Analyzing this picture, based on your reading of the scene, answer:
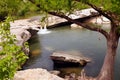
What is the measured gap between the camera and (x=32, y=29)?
31.2 m

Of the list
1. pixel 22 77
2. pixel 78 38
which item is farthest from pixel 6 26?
pixel 78 38

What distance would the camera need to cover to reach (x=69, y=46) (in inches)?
1071

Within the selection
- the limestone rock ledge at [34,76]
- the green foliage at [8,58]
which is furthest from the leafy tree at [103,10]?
the green foliage at [8,58]

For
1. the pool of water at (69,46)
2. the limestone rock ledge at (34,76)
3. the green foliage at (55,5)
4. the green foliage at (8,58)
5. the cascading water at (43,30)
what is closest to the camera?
the green foliage at (8,58)

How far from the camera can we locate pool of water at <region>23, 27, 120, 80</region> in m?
21.8

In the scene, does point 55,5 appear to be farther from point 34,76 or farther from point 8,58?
point 8,58

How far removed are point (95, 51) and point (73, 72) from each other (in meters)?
5.47

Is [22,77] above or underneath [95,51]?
above

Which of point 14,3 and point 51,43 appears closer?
point 14,3

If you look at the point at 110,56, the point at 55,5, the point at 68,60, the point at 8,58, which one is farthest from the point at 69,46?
the point at 8,58

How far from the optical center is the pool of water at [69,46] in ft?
71.4

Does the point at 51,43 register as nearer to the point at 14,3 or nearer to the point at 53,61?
the point at 53,61

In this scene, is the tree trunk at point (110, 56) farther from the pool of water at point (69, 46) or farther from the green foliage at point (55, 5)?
the green foliage at point (55, 5)

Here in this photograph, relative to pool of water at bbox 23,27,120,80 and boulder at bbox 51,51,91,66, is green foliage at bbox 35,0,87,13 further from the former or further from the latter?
pool of water at bbox 23,27,120,80
